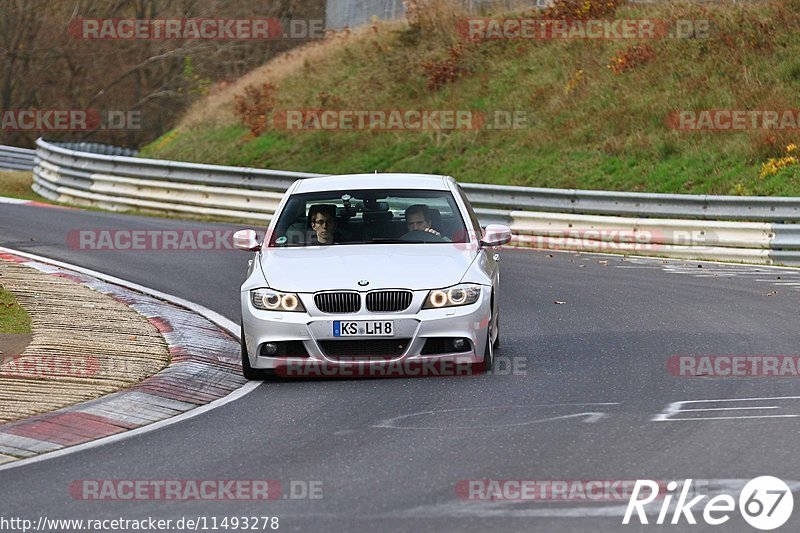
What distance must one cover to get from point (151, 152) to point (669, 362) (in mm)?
28789

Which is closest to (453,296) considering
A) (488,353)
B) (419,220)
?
(488,353)

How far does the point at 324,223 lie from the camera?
11.4 metres

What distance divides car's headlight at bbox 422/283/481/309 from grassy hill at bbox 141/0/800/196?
13921mm

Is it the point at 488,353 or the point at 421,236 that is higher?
the point at 421,236

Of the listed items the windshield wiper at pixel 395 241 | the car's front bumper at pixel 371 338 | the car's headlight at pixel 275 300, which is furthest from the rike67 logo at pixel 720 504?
the windshield wiper at pixel 395 241

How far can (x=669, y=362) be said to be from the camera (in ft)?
36.4

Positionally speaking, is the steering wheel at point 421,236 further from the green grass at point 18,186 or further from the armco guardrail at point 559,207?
the green grass at point 18,186

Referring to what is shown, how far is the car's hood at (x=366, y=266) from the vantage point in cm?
1034

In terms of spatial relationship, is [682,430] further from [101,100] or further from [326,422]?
[101,100]

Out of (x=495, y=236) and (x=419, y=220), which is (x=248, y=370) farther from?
(x=495, y=236)

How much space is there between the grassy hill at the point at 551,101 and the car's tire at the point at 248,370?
1461cm

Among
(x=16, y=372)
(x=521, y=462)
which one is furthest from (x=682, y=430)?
(x=16, y=372)

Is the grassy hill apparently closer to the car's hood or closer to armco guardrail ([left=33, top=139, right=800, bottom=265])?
armco guardrail ([left=33, top=139, right=800, bottom=265])

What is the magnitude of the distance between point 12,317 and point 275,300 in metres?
3.53
